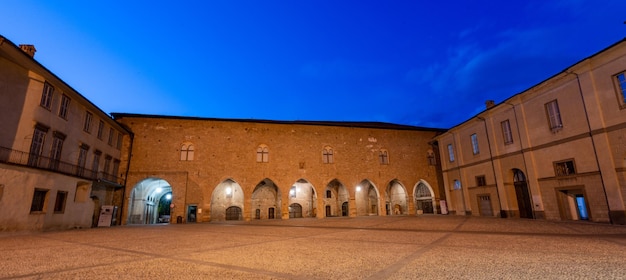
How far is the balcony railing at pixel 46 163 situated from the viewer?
12.0 metres

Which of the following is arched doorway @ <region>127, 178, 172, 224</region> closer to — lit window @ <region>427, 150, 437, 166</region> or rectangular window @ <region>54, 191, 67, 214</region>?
rectangular window @ <region>54, 191, 67, 214</region>

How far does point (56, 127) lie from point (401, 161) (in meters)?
26.0

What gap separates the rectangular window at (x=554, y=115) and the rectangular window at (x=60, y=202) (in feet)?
88.6

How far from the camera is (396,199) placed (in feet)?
101

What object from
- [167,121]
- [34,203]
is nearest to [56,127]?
[34,203]

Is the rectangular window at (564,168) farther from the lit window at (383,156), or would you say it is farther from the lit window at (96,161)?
the lit window at (96,161)

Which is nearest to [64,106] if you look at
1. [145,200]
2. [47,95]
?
[47,95]

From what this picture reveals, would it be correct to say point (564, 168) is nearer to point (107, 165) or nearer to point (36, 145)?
point (36, 145)

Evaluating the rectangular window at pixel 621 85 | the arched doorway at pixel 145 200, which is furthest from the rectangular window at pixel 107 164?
the rectangular window at pixel 621 85

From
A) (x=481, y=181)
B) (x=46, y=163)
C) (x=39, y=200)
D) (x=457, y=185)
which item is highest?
(x=46, y=163)

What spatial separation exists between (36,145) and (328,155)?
64.6ft

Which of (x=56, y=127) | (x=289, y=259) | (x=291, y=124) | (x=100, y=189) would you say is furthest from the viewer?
(x=291, y=124)

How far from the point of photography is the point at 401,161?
2716 cm

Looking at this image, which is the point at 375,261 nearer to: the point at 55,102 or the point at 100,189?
the point at 55,102
